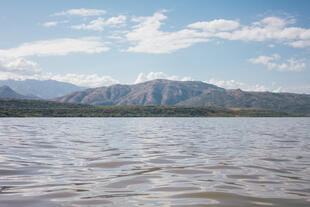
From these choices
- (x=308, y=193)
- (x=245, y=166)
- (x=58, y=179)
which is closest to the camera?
(x=308, y=193)

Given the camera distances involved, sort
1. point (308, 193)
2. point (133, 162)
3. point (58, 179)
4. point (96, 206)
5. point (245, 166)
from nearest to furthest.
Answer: point (96, 206) → point (308, 193) → point (58, 179) → point (245, 166) → point (133, 162)

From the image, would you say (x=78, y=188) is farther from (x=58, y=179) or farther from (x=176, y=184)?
(x=176, y=184)

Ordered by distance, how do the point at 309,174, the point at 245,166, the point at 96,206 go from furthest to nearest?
1. the point at 245,166
2. the point at 309,174
3. the point at 96,206

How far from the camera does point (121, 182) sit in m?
11.5

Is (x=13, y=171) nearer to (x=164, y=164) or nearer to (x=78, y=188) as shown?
(x=78, y=188)

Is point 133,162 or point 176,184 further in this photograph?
point 133,162

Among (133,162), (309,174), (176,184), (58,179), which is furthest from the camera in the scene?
(133,162)

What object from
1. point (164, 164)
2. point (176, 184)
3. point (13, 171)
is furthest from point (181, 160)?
point (13, 171)

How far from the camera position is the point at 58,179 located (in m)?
12.0

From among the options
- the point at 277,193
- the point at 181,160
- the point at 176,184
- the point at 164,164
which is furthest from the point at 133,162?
the point at 277,193

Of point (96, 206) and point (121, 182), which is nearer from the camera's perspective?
point (96, 206)

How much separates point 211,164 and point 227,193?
6254mm

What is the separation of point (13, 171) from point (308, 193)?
1333 centimetres

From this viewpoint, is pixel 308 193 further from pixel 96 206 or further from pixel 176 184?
pixel 96 206
